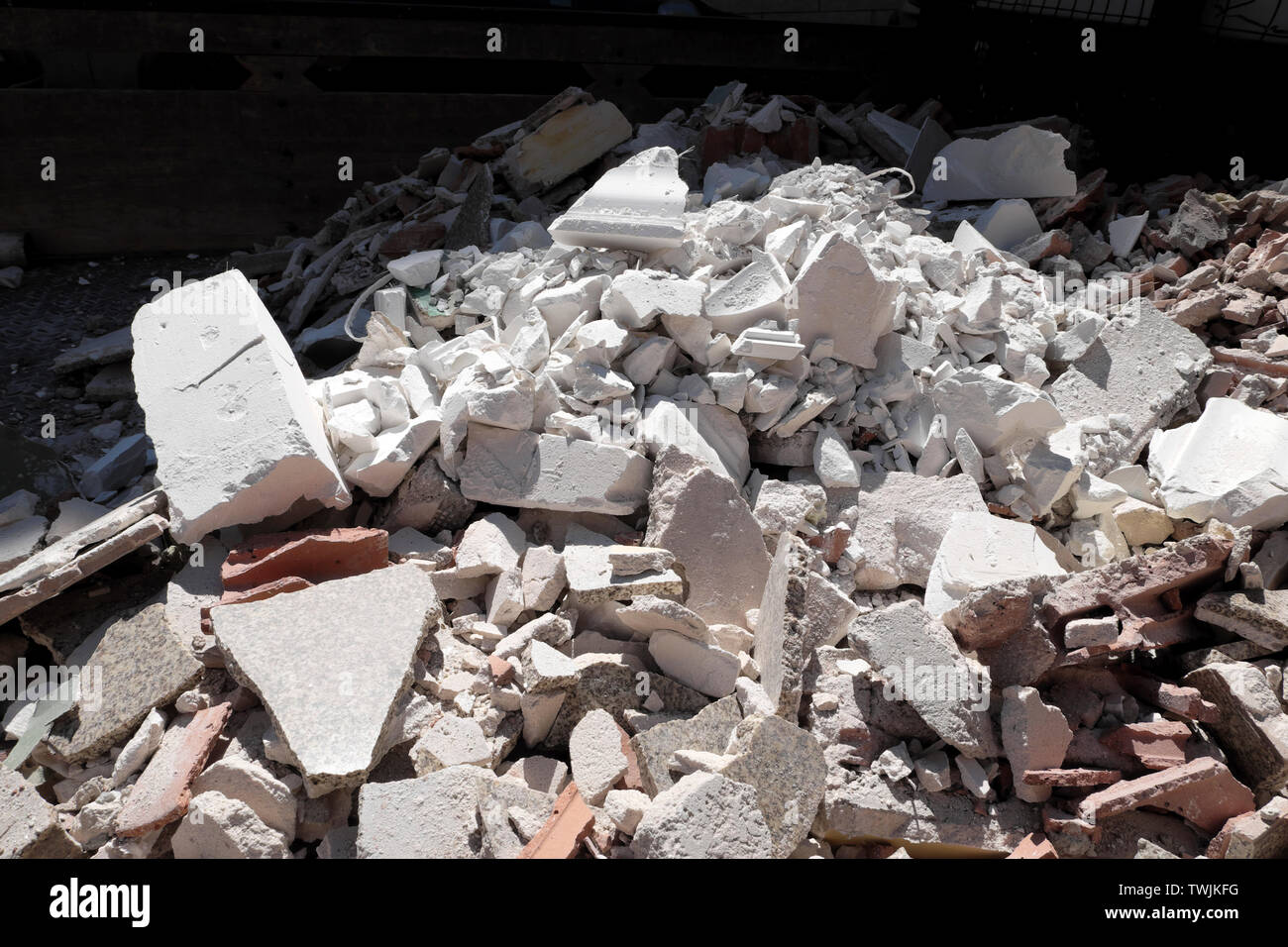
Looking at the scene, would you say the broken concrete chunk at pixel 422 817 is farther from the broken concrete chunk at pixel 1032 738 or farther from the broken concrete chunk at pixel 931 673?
the broken concrete chunk at pixel 1032 738

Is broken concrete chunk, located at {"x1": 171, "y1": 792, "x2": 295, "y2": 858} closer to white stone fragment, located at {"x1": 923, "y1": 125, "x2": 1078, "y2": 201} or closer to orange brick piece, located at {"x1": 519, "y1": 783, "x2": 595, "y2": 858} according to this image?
orange brick piece, located at {"x1": 519, "y1": 783, "x2": 595, "y2": 858}

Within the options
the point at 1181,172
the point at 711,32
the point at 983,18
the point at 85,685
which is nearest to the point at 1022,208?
the point at 1181,172

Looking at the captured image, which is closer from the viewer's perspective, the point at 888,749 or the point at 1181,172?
the point at 888,749

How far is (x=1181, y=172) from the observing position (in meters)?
6.28

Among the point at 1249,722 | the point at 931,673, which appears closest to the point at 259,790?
the point at 931,673

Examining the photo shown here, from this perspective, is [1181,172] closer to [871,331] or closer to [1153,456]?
[1153,456]

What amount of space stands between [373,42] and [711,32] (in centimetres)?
246

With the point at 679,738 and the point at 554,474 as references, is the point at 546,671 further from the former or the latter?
the point at 554,474

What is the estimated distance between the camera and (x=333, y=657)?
2.93m

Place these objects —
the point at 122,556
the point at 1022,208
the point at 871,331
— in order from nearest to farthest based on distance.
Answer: the point at 122,556
the point at 871,331
the point at 1022,208

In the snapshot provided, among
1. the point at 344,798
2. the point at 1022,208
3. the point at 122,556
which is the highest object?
the point at 1022,208

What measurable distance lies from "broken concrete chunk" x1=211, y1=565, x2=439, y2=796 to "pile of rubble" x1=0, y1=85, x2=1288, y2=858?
0.01m

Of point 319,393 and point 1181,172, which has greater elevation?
point 1181,172

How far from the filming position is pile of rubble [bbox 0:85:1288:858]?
2.80 metres
